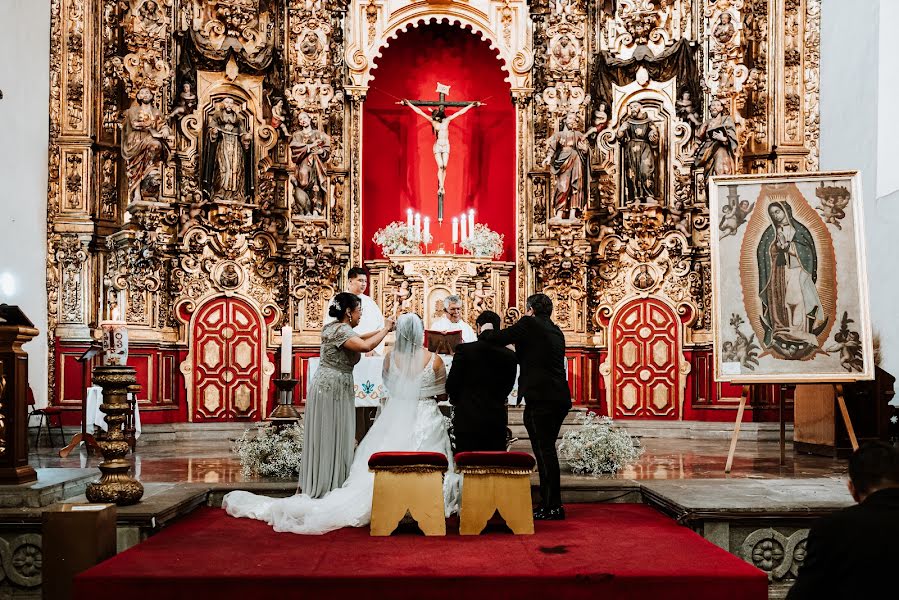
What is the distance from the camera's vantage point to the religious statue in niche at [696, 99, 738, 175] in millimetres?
13672

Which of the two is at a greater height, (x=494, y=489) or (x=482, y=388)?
(x=482, y=388)

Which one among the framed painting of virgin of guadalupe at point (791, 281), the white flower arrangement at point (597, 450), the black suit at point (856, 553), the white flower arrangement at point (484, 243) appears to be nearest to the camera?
the black suit at point (856, 553)

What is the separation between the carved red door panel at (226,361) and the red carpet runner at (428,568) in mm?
7346

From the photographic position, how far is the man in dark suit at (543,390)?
705 cm

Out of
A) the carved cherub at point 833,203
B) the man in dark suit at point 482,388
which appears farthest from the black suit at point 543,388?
the carved cherub at point 833,203

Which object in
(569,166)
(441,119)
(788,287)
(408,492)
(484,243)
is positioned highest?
(441,119)

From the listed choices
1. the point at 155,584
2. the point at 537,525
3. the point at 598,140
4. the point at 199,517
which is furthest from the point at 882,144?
the point at 155,584

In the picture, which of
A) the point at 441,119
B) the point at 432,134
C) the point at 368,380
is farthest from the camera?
the point at 432,134

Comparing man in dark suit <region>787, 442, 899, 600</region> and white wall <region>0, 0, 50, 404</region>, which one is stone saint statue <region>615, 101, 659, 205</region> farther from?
man in dark suit <region>787, 442, 899, 600</region>

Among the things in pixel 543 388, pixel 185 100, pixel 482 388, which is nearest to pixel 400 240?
pixel 185 100

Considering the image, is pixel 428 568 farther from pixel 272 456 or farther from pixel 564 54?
pixel 564 54

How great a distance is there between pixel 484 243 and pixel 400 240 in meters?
1.28

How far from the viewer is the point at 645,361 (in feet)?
46.9

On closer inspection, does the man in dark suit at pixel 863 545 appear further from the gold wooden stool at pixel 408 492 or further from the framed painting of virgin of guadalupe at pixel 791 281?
the framed painting of virgin of guadalupe at pixel 791 281
